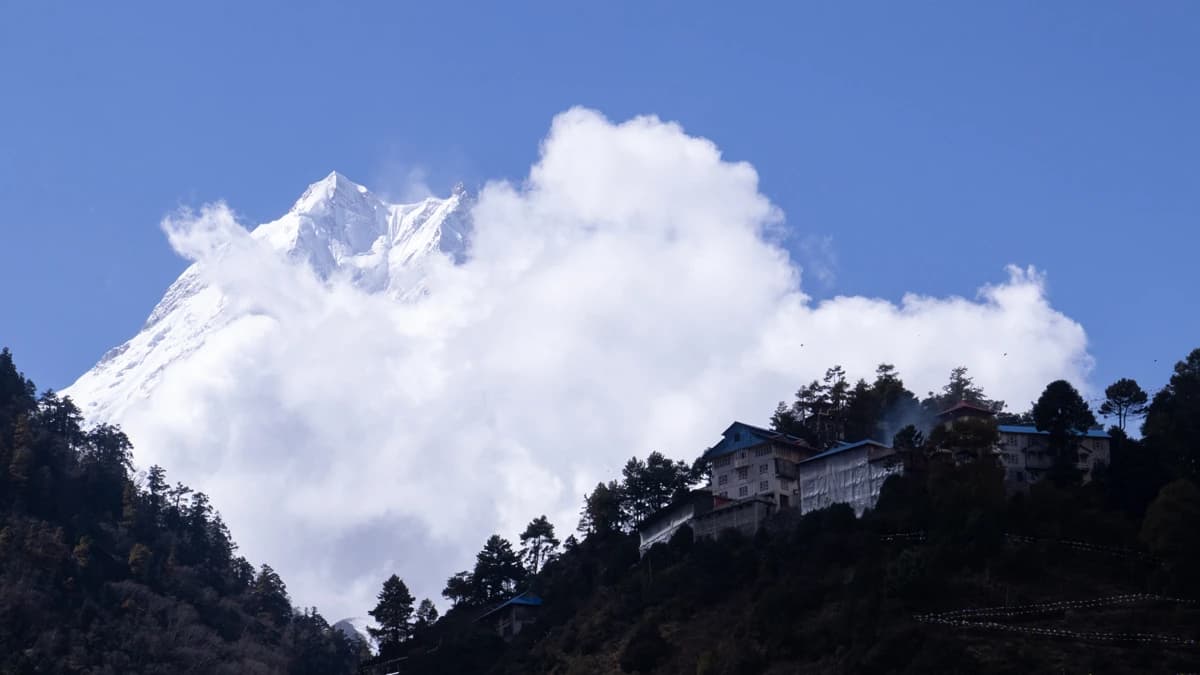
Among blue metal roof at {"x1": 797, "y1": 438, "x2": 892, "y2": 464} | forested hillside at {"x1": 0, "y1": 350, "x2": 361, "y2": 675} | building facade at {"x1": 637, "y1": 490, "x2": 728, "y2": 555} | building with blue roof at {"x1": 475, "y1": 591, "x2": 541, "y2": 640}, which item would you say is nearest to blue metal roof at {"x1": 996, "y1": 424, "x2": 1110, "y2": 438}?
blue metal roof at {"x1": 797, "y1": 438, "x2": 892, "y2": 464}

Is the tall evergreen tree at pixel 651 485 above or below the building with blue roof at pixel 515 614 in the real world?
above

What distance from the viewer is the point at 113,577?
114m

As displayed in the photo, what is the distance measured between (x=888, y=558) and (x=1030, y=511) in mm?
7194

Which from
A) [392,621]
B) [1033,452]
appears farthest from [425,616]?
[1033,452]

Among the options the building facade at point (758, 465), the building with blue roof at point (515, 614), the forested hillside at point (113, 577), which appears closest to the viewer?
the building facade at point (758, 465)

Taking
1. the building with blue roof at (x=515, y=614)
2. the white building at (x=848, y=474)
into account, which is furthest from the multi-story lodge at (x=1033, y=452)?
the building with blue roof at (x=515, y=614)

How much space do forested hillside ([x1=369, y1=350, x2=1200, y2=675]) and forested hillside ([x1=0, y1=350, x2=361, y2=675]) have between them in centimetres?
2313

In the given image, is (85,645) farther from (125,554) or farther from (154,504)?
(154,504)

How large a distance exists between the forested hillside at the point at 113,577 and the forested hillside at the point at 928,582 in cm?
2313

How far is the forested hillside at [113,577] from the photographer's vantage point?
345 feet

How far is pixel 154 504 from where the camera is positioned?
132000 millimetres

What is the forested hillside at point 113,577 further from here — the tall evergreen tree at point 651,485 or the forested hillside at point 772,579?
the tall evergreen tree at point 651,485

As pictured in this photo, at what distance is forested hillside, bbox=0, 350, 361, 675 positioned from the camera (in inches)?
4144

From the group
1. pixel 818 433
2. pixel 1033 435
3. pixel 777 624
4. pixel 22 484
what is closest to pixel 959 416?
pixel 1033 435
